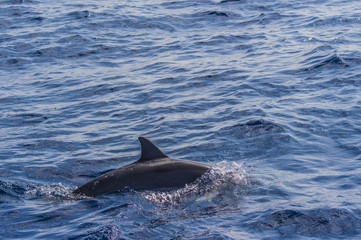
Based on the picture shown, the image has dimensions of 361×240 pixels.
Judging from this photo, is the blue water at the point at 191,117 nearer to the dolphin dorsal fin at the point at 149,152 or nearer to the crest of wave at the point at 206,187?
the crest of wave at the point at 206,187

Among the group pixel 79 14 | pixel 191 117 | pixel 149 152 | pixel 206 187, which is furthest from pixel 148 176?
pixel 79 14

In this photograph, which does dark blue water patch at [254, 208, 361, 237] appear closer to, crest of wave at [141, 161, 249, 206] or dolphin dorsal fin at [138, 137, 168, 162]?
crest of wave at [141, 161, 249, 206]

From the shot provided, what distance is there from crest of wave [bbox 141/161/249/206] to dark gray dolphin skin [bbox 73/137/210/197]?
13 centimetres

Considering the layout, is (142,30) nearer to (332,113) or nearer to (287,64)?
(287,64)

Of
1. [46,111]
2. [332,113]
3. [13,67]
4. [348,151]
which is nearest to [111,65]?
[13,67]

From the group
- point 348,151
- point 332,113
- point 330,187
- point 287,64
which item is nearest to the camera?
point 330,187

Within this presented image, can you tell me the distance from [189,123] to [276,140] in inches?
97.1

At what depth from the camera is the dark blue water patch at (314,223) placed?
8.42 m

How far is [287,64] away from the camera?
18688 mm

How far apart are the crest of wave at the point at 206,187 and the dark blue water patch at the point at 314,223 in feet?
4.88

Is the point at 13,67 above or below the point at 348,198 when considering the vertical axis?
above

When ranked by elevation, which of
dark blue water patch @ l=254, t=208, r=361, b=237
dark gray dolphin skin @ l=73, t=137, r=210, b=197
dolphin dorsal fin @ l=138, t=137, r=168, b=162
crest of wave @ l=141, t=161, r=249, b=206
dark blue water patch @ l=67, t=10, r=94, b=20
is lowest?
dark blue water patch @ l=254, t=208, r=361, b=237

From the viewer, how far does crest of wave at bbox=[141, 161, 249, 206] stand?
9.85 m

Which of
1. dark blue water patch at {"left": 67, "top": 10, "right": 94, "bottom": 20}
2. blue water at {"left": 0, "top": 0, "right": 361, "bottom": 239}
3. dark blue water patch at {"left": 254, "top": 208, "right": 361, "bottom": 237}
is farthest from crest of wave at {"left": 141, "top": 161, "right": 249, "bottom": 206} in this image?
dark blue water patch at {"left": 67, "top": 10, "right": 94, "bottom": 20}
